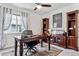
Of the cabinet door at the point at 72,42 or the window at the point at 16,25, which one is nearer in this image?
the window at the point at 16,25

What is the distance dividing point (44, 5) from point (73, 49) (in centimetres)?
126

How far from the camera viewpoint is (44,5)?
7.42 ft

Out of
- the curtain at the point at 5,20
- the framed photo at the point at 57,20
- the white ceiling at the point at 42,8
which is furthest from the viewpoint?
the framed photo at the point at 57,20

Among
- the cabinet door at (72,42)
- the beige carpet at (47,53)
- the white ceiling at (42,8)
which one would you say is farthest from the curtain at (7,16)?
the cabinet door at (72,42)

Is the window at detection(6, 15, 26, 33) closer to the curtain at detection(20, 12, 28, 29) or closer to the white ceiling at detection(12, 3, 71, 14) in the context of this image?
the curtain at detection(20, 12, 28, 29)

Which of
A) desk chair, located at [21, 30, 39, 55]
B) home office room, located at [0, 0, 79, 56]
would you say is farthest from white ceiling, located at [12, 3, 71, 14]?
desk chair, located at [21, 30, 39, 55]

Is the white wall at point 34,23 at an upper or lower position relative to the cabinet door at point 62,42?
upper

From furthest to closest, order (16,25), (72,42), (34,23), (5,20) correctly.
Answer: (72,42) → (5,20) → (34,23) → (16,25)

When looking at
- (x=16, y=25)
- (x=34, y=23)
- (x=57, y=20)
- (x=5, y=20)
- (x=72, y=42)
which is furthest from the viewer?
(x=72, y=42)

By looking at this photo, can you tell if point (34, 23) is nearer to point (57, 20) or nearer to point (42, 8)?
point (42, 8)

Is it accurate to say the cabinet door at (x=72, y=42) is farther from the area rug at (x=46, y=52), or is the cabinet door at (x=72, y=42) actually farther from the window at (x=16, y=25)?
the window at (x=16, y=25)

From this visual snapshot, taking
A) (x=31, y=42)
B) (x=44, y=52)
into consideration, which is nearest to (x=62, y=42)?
(x=44, y=52)

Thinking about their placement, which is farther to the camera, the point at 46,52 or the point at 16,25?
the point at 46,52

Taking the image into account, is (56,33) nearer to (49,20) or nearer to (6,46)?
(49,20)
